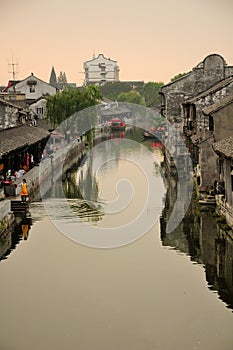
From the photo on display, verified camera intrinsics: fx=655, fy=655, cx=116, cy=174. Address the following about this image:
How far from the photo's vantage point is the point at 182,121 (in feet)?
133

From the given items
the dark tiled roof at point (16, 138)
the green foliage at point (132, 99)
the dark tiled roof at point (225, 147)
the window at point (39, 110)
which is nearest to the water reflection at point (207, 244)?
the dark tiled roof at point (225, 147)

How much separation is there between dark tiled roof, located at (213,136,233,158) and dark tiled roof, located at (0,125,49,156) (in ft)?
26.0

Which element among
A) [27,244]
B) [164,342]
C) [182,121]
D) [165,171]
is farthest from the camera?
[182,121]

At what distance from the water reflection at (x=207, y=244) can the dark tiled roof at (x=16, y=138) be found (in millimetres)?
7048

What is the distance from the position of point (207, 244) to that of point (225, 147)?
148 inches

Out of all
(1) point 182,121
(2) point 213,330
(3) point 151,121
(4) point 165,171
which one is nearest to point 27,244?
(2) point 213,330

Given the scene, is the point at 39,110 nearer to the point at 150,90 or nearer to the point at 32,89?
the point at 32,89

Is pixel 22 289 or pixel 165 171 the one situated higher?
pixel 165 171

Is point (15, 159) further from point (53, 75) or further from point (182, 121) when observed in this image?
point (53, 75)

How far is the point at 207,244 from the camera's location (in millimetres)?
17953

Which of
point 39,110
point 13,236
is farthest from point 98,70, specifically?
point 13,236

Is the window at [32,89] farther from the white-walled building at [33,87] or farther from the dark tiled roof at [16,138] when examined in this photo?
the dark tiled roof at [16,138]

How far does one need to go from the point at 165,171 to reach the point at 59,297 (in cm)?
2308

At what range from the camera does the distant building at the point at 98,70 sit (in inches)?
5945
